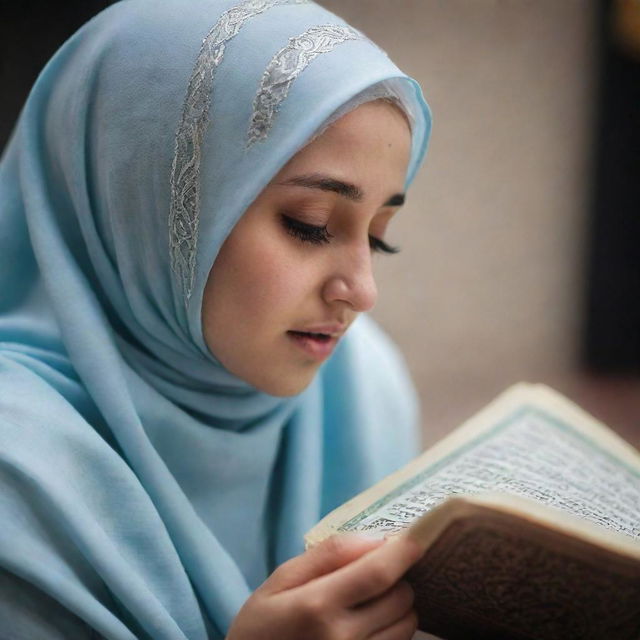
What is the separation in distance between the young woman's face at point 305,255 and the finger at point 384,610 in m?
0.27

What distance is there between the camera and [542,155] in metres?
1.76

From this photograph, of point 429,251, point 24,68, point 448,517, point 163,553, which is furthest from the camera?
point 429,251

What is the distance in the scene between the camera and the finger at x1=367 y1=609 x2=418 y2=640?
0.62m

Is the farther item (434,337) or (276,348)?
(434,337)

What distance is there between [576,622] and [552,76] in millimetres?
1301

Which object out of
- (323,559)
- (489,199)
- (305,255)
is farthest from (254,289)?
(489,199)

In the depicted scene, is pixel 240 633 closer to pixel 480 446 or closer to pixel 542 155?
pixel 480 446

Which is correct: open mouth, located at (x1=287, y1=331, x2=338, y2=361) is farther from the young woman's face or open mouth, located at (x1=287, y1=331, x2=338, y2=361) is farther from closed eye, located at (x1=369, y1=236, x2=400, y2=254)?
closed eye, located at (x1=369, y1=236, x2=400, y2=254)

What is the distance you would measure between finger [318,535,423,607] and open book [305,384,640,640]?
1 cm

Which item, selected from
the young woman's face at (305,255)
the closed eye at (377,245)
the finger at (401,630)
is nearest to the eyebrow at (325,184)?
the young woman's face at (305,255)

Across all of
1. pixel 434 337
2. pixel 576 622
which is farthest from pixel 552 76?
pixel 576 622

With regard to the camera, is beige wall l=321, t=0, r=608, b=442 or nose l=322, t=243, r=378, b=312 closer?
nose l=322, t=243, r=378, b=312

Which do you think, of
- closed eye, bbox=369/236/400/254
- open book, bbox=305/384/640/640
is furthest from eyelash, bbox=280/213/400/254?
open book, bbox=305/384/640/640

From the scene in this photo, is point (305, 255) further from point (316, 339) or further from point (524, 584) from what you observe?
point (524, 584)
